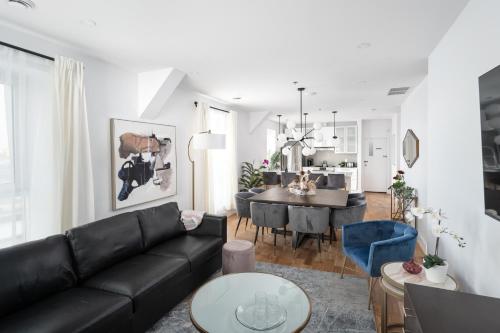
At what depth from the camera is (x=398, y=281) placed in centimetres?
189

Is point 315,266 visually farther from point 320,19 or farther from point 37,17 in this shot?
point 37,17

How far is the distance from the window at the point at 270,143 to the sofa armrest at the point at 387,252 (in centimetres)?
652

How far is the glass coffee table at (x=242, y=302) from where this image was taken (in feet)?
5.43

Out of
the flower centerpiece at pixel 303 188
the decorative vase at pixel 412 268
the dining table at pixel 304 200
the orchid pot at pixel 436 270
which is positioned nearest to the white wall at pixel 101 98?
the dining table at pixel 304 200

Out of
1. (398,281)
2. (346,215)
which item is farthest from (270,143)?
(398,281)

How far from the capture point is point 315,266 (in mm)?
3447

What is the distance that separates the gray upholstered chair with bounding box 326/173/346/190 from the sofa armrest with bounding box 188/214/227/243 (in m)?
3.75

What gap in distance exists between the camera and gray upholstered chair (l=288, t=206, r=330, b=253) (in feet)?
12.0

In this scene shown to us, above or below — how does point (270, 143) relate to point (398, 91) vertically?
below

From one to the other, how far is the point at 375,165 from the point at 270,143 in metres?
3.75

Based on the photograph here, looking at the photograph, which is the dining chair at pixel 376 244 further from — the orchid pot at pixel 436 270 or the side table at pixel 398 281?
the orchid pot at pixel 436 270

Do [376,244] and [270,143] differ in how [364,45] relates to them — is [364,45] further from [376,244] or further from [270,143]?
[270,143]

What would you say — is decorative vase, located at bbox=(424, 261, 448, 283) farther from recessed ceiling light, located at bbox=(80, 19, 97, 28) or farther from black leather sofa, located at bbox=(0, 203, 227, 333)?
recessed ceiling light, located at bbox=(80, 19, 97, 28)

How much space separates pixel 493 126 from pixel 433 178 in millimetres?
1706
